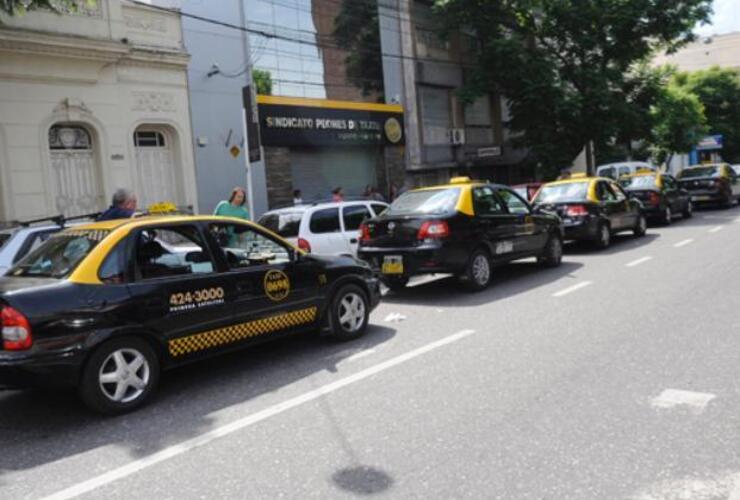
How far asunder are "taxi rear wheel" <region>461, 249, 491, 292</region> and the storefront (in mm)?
10586

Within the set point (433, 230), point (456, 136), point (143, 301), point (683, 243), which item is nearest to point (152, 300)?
point (143, 301)

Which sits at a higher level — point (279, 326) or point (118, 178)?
point (118, 178)

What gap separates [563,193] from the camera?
46.6 ft

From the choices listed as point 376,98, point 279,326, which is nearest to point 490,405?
point 279,326

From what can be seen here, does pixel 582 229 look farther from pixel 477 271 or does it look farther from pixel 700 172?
pixel 700 172

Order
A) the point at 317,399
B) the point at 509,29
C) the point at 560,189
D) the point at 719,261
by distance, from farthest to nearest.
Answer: the point at 509,29, the point at 560,189, the point at 719,261, the point at 317,399

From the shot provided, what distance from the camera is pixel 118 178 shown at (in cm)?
1525

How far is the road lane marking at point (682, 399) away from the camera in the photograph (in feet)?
14.9

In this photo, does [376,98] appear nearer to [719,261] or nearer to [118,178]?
[118,178]

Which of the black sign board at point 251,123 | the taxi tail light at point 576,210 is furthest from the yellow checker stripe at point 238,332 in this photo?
the taxi tail light at point 576,210

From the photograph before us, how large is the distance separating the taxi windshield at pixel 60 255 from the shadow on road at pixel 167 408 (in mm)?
1107

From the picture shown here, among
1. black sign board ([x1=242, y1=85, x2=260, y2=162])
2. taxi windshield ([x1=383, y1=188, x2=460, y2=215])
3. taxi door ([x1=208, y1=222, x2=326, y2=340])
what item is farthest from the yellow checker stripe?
black sign board ([x1=242, y1=85, x2=260, y2=162])

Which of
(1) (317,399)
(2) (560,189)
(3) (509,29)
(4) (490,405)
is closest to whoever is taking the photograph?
(4) (490,405)

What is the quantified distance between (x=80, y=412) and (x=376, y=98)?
2019 cm
